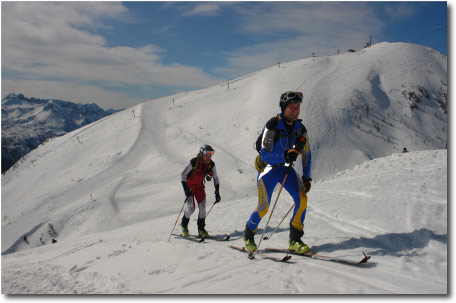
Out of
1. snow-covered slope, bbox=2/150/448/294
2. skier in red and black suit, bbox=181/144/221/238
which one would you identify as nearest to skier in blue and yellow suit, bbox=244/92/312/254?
snow-covered slope, bbox=2/150/448/294

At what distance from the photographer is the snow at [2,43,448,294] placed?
4051 mm

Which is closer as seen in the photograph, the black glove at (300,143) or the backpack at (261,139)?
the black glove at (300,143)

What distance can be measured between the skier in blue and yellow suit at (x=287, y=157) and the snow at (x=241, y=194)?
74cm

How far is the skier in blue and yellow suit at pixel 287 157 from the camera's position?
188 inches

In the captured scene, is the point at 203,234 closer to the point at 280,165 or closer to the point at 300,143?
the point at 280,165

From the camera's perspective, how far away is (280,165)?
510 centimetres

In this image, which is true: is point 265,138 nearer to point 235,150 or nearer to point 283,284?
point 283,284

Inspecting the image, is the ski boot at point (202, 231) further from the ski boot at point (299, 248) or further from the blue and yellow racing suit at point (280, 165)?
the ski boot at point (299, 248)

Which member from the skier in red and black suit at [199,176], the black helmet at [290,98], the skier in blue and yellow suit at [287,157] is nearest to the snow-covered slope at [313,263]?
the skier in blue and yellow suit at [287,157]

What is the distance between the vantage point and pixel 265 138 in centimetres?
488

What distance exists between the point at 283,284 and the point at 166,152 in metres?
21.5

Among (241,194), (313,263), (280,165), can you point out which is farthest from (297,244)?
(241,194)

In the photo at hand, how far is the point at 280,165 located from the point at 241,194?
12677 millimetres

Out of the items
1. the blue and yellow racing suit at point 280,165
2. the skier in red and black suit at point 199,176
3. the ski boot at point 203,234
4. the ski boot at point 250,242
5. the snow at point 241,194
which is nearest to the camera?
the snow at point 241,194
